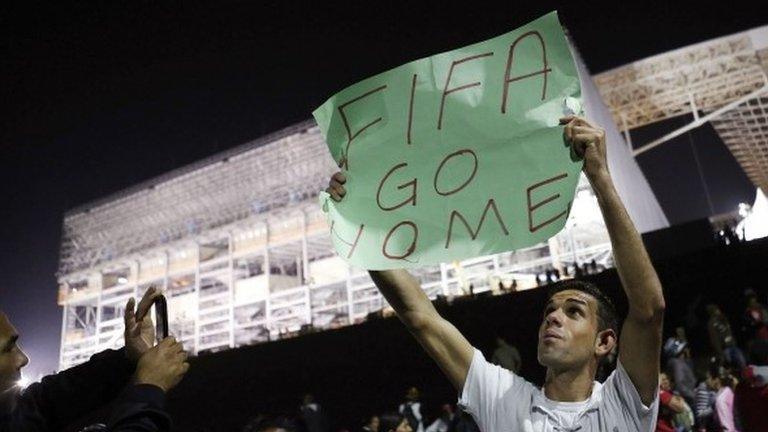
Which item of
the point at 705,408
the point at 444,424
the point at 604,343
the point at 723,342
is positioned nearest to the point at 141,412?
the point at 604,343

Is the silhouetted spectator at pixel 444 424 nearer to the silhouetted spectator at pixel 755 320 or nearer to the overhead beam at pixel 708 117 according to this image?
the silhouetted spectator at pixel 755 320

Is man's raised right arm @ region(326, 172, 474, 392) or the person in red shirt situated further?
the person in red shirt

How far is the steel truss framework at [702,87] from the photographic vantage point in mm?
34812

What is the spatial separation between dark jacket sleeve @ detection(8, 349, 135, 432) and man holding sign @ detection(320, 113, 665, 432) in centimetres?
99

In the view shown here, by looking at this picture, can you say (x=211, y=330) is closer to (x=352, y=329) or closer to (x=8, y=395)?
(x=352, y=329)

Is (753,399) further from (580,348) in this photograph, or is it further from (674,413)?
(580,348)

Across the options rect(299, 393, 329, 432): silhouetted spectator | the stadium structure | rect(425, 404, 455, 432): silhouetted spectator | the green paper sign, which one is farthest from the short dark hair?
the stadium structure

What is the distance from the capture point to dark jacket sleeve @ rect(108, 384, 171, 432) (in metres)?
1.52

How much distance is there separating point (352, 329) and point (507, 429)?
15.0 meters

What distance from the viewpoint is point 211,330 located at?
168 ft

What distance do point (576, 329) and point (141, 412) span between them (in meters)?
1.44

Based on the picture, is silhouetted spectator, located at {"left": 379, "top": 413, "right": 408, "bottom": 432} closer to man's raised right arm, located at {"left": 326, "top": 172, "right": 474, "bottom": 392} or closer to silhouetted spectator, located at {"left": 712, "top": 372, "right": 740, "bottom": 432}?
silhouetted spectator, located at {"left": 712, "top": 372, "right": 740, "bottom": 432}

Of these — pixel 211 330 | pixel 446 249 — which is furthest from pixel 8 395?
pixel 211 330

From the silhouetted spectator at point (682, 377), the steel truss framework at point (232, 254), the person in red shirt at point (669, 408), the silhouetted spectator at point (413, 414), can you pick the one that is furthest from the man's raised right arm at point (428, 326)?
the steel truss framework at point (232, 254)
